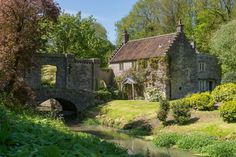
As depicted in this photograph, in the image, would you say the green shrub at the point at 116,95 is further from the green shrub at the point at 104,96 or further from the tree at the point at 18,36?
the tree at the point at 18,36

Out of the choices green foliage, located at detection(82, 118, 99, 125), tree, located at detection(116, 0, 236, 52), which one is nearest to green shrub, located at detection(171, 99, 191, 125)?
green foliage, located at detection(82, 118, 99, 125)

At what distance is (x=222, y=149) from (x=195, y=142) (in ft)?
9.96

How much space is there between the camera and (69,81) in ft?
161

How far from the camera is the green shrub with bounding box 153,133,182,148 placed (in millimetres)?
27544

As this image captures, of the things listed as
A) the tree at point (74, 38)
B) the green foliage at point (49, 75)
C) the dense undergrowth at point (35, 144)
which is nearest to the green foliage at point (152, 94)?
the green foliage at point (49, 75)

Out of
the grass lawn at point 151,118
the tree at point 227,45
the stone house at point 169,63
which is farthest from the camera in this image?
the tree at point 227,45

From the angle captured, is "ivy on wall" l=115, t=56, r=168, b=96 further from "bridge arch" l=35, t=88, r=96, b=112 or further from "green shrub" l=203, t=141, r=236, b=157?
"green shrub" l=203, t=141, r=236, b=157

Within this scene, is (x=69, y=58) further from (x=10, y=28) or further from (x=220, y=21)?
(x=220, y=21)

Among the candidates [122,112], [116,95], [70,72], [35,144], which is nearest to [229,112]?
[122,112]

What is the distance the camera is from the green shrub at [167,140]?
27.5 m

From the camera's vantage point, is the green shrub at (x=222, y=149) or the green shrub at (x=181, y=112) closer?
the green shrub at (x=222, y=149)

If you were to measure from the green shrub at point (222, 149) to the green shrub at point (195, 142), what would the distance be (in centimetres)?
109

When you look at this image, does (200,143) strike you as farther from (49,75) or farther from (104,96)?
(49,75)

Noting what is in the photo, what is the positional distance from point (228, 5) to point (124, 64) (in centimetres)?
2340
